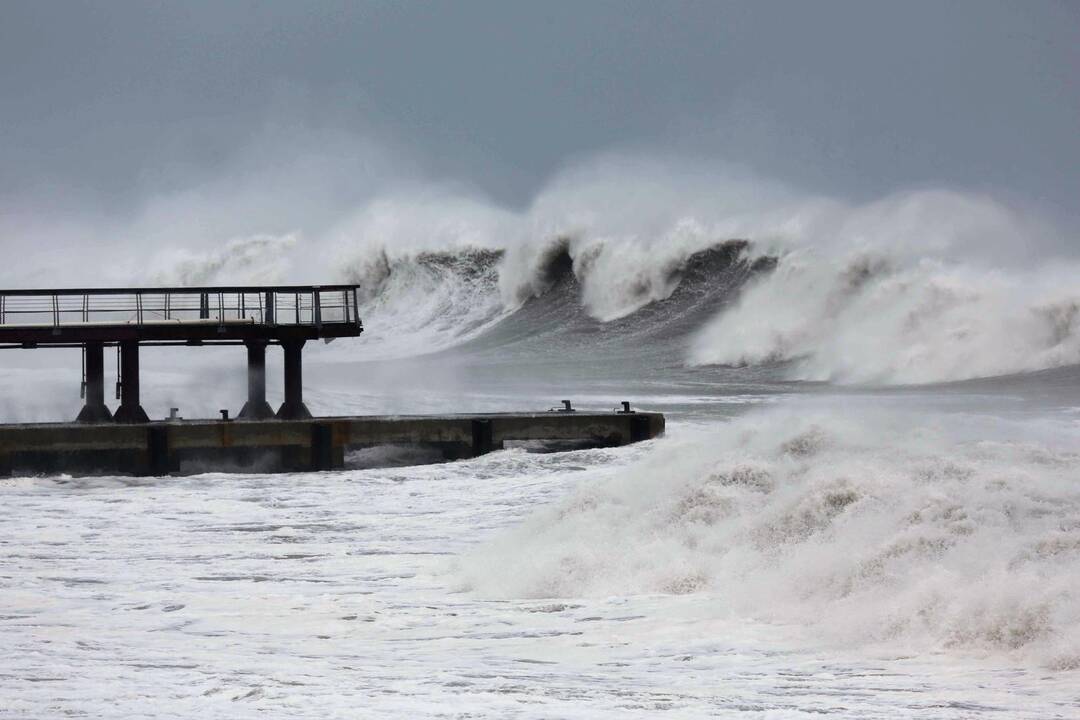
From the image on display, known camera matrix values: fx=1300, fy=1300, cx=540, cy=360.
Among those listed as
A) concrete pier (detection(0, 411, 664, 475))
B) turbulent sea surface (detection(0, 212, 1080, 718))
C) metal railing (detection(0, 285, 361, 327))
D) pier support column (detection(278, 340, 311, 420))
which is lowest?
turbulent sea surface (detection(0, 212, 1080, 718))

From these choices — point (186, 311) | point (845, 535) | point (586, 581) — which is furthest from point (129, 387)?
point (845, 535)

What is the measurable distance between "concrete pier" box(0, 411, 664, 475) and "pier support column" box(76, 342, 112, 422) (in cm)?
57

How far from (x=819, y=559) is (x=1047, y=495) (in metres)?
1.82

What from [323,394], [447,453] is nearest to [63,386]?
[323,394]

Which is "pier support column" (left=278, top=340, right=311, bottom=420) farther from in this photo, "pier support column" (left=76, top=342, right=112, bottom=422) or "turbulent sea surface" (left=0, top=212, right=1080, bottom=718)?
"pier support column" (left=76, top=342, right=112, bottom=422)

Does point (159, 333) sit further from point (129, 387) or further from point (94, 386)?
point (94, 386)

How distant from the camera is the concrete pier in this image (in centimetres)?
1772

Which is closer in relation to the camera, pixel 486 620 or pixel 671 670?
pixel 671 670

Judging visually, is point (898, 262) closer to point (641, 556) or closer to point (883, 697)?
point (641, 556)

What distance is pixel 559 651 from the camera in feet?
25.3

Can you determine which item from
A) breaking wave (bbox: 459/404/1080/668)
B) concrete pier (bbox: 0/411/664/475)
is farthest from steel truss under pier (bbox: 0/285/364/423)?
breaking wave (bbox: 459/404/1080/668)

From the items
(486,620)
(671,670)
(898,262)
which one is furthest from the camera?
(898,262)

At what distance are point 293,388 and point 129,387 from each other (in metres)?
2.38

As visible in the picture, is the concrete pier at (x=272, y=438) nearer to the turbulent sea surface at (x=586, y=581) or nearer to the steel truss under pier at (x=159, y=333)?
the turbulent sea surface at (x=586, y=581)
